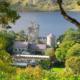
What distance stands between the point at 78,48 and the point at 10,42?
9455 millimetres

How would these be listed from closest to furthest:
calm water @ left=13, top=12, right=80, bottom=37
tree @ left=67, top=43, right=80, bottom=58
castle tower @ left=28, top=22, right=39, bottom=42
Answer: tree @ left=67, top=43, right=80, bottom=58 < castle tower @ left=28, top=22, right=39, bottom=42 < calm water @ left=13, top=12, right=80, bottom=37

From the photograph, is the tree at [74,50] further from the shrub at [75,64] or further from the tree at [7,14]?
the tree at [7,14]

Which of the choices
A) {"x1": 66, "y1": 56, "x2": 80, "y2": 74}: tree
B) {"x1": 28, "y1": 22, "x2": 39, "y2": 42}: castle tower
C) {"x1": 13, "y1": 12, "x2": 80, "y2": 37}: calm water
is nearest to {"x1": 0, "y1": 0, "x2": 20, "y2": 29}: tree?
{"x1": 66, "y1": 56, "x2": 80, "y2": 74}: tree

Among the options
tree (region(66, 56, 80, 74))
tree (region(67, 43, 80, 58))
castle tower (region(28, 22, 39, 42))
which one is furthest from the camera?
castle tower (region(28, 22, 39, 42))

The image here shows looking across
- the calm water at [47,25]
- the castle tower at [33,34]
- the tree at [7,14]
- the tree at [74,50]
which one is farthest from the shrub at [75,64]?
the calm water at [47,25]

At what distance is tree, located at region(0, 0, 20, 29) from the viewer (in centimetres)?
464

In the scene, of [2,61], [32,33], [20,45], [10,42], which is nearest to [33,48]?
[20,45]

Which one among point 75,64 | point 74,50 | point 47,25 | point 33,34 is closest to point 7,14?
point 75,64

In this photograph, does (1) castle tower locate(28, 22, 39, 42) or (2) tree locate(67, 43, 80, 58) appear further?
(1) castle tower locate(28, 22, 39, 42)

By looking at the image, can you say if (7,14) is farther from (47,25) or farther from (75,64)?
(47,25)

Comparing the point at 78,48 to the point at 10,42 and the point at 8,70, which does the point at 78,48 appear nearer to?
the point at 10,42

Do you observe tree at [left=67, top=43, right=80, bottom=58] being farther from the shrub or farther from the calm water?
the calm water

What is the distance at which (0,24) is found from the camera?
488cm

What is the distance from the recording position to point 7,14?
4680 millimetres
